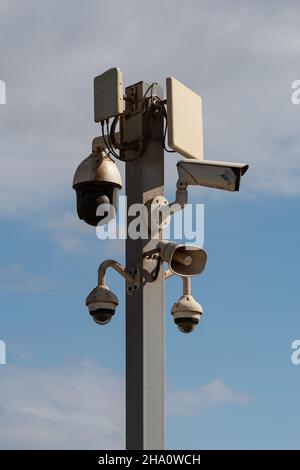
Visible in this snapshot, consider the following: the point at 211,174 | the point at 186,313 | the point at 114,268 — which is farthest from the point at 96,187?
the point at 186,313

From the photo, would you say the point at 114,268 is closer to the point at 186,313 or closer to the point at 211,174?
the point at 186,313

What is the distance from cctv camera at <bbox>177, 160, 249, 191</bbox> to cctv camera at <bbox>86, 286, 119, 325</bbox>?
52.7 inches

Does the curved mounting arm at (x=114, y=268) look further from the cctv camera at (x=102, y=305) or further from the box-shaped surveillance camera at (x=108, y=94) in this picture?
the box-shaped surveillance camera at (x=108, y=94)

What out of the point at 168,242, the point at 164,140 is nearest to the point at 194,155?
the point at 164,140

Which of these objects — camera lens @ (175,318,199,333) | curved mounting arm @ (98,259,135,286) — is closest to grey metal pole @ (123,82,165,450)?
curved mounting arm @ (98,259,135,286)

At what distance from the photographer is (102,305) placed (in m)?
16.0

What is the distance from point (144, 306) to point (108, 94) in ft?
7.85

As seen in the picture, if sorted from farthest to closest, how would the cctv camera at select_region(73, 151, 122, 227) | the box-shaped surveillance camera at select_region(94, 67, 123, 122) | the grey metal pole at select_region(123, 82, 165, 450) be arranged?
1. the box-shaped surveillance camera at select_region(94, 67, 123, 122)
2. the cctv camera at select_region(73, 151, 122, 227)
3. the grey metal pole at select_region(123, 82, 165, 450)

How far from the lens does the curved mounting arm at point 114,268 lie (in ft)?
53.3

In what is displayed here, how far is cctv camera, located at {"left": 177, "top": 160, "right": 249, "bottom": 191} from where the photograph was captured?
1605 centimetres

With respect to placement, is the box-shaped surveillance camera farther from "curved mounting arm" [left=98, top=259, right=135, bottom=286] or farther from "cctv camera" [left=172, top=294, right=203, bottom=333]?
"cctv camera" [left=172, top=294, right=203, bottom=333]

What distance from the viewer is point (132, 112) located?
1706 cm

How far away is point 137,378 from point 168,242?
1.33m
